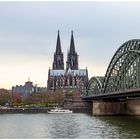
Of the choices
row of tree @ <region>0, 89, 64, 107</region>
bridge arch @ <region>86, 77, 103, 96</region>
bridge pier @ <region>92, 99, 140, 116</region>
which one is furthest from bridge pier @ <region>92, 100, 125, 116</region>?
row of tree @ <region>0, 89, 64, 107</region>

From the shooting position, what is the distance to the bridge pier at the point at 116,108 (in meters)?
102

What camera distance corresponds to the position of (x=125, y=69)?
93.9 metres

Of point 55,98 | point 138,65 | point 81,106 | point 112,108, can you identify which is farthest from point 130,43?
point 55,98

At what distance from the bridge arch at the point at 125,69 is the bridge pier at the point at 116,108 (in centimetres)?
372

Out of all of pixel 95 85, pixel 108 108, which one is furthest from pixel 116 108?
pixel 95 85

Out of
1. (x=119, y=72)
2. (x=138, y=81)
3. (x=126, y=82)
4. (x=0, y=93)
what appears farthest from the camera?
(x=0, y=93)

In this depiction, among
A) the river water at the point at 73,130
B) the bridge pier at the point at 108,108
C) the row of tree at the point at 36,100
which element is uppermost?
the row of tree at the point at 36,100

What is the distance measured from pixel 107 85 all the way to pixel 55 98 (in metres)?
82.3

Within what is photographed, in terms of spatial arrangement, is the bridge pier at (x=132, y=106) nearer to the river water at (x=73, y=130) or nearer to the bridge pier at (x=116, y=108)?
the bridge pier at (x=116, y=108)

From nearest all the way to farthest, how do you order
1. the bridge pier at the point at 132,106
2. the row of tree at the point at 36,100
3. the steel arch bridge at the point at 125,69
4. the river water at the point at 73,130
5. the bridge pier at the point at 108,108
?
the river water at the point at 73,130 → the steel arch bridge at the point at 125,69 → the bridge pier at the point at 108,108 → the bridge pier at the point at 132,106 → the row of tree at the point at 36,100

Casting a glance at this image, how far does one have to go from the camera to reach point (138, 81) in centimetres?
8331

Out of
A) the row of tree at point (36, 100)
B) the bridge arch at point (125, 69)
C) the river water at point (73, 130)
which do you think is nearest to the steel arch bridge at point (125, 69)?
the bridge arch at point (125, 69)

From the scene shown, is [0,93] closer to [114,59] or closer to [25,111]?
[25,111]

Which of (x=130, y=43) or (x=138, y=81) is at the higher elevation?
(x=130, y=43)
